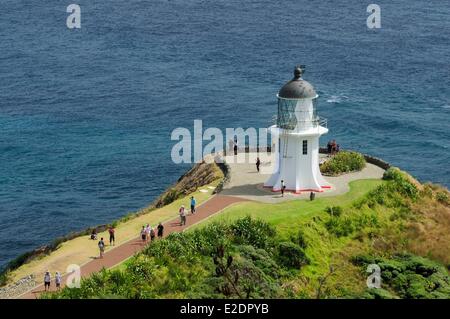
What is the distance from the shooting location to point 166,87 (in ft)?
389

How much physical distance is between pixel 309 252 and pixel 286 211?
13.6ft

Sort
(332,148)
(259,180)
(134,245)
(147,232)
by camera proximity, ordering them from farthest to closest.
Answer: (332,148) → (259,180) → (147,232) → (134,245)

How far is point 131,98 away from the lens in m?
116

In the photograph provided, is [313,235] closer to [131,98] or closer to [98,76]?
[131,98]

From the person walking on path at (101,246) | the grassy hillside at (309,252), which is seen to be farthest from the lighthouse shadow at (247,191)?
the person walking on path at (101,246)

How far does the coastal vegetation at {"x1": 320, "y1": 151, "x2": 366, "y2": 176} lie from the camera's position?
6825 cm

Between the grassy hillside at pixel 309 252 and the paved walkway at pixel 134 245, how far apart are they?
1.27m

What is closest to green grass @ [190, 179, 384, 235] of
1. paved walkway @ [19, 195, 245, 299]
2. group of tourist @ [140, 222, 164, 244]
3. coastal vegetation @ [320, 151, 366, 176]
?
paved walkway @ [19, 195, 245, 299]

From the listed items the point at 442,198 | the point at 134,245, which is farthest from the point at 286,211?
the point at 442,198

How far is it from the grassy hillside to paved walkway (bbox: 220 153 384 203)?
132 centimetres

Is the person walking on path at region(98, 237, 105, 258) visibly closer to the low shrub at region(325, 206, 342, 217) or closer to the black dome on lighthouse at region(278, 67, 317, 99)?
the low shrub at region(325, 206, 342, 217)

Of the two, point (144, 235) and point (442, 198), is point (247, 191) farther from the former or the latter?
point (442, 198)
